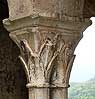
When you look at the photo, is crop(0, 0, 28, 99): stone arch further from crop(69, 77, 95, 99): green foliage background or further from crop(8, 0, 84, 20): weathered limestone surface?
crop(69, 77, 95, 99): green foliage background

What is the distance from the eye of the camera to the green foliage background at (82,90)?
14074mm

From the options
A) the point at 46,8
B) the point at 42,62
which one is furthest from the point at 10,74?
the point at 46,8

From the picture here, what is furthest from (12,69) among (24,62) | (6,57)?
(24,62)

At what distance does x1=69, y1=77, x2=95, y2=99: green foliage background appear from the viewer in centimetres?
1407

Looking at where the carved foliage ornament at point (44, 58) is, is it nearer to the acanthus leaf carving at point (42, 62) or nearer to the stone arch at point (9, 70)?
the acanthus leaf carving at point (42, 62)

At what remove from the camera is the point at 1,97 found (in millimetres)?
7297

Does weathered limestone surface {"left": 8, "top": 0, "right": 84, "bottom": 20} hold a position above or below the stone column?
above

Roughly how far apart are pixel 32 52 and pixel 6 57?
8.43ft

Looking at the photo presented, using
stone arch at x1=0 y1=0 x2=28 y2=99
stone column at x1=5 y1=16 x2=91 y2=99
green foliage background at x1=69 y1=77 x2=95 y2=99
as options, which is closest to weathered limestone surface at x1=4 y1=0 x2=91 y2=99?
stone column at x1=5 y1=16 x2=91 y2=99

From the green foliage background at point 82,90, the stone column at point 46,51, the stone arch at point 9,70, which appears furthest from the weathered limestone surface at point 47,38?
the green foliage background at point 82,90

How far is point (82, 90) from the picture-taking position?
1514cm

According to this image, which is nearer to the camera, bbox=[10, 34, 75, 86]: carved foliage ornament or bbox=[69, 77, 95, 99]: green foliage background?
bbox=[10, 34, 75, 86]: carved foliage ornament

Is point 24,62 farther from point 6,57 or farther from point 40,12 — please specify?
point 6,57

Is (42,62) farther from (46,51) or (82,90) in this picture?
(82,90)
